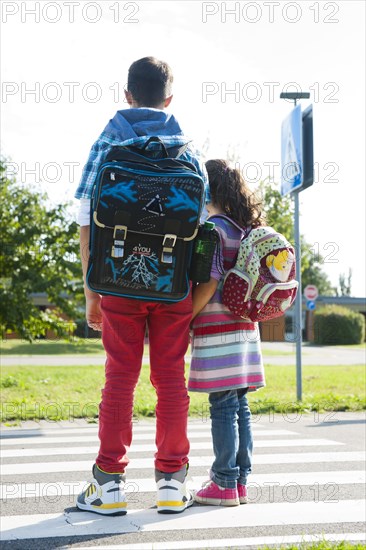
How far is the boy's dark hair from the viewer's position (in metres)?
3.29

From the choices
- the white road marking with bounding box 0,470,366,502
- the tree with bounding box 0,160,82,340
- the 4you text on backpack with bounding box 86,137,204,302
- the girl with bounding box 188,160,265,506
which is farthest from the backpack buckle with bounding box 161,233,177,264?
the tree with bounding box 0,160,82,340

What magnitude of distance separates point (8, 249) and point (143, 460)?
867 cm

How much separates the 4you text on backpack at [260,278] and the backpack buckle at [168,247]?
1.42ft

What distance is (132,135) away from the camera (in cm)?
318

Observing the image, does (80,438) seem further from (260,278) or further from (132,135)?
(132,135)

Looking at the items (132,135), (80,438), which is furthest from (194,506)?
(80,438)

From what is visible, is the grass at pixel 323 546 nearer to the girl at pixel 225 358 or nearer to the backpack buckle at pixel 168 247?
the girl at pixel 225 358

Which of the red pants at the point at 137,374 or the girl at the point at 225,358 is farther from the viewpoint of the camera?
the girl at the point at 225,358

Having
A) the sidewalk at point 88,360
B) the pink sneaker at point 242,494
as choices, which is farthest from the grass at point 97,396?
the pink sneaker at point 242,494

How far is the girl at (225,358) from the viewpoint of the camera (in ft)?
11.1

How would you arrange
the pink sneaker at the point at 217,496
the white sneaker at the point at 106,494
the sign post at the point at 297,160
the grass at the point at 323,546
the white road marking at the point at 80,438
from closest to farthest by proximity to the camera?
the grass at the point at 323,546 < the white sneaker at the point at 106,494 < the pink sneaker at the point at 217,496 < the white road marking at the point at 80,438 < the sign post at the point at 297,160

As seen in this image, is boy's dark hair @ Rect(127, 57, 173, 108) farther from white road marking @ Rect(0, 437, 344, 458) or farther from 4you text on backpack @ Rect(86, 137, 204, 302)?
white road marking @ Rect(0, 437, 344, 458)

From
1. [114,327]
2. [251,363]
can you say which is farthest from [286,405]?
[114,327]

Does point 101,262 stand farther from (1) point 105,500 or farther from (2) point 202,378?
(1) point 105,500
